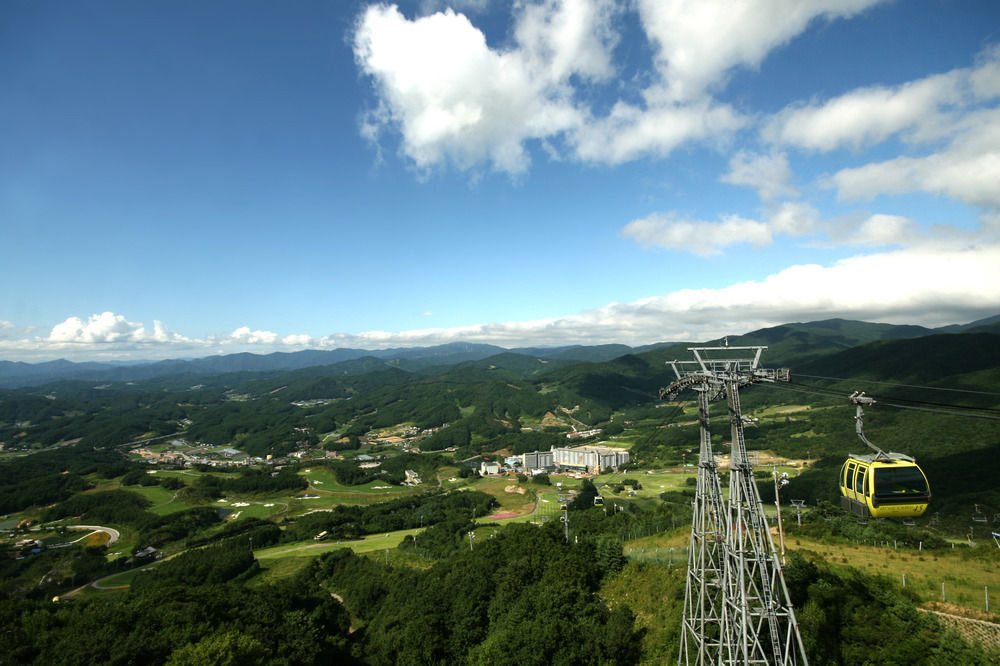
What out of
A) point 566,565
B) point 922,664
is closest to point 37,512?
point 566,565

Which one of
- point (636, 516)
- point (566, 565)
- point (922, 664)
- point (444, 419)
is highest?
point (922, 664)

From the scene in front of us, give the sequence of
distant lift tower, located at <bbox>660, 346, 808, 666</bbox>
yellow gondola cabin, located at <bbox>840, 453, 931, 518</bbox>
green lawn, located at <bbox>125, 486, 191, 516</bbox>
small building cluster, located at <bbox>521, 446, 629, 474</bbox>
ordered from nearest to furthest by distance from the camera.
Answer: distant lift tower, located at <bbox>660, 346, 808, 666</bbox>
yellow gondola cabin, located at <bbox>840, 453, 931, 518</bbox>
green lawn, located at <bbox>125, 486, 191, 516</bbox>
small building cluster, located at <bbox>521, 446, 629, 474</bbox>

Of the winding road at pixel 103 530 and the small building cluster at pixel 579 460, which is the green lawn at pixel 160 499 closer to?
the winding road at pixel 103 530

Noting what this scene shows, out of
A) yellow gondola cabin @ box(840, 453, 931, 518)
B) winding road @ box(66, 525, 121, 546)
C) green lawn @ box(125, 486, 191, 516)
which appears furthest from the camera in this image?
green lawn @ box(125, 486, 191, 516)

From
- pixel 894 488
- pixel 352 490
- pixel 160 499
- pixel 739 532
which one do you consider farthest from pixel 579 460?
pixel 739 532

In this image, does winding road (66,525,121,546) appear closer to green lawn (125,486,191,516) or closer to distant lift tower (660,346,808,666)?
green lawn (125,486,191,516)

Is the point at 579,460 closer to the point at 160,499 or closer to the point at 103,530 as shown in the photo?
the point at 160,499

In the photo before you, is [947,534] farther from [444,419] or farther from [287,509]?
[444,419]

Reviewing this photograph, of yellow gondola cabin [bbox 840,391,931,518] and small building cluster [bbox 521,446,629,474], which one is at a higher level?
yellow gondola cabin [bbox 840,391,931,518]

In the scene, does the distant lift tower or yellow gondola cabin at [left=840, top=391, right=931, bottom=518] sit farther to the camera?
yellow gondola cabin at [left=840, top=391, right=931, bottom=518]

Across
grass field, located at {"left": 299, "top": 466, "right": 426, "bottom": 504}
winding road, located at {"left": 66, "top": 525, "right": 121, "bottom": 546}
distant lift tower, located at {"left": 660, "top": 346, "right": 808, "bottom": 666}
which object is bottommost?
grass field, located at {"left": 299, "top": 466, "right": 426, "bottom": 504}

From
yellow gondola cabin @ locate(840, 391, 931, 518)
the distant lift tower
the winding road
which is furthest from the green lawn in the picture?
yellow gondola cabin @ locate(840, 391, 931, 518)
